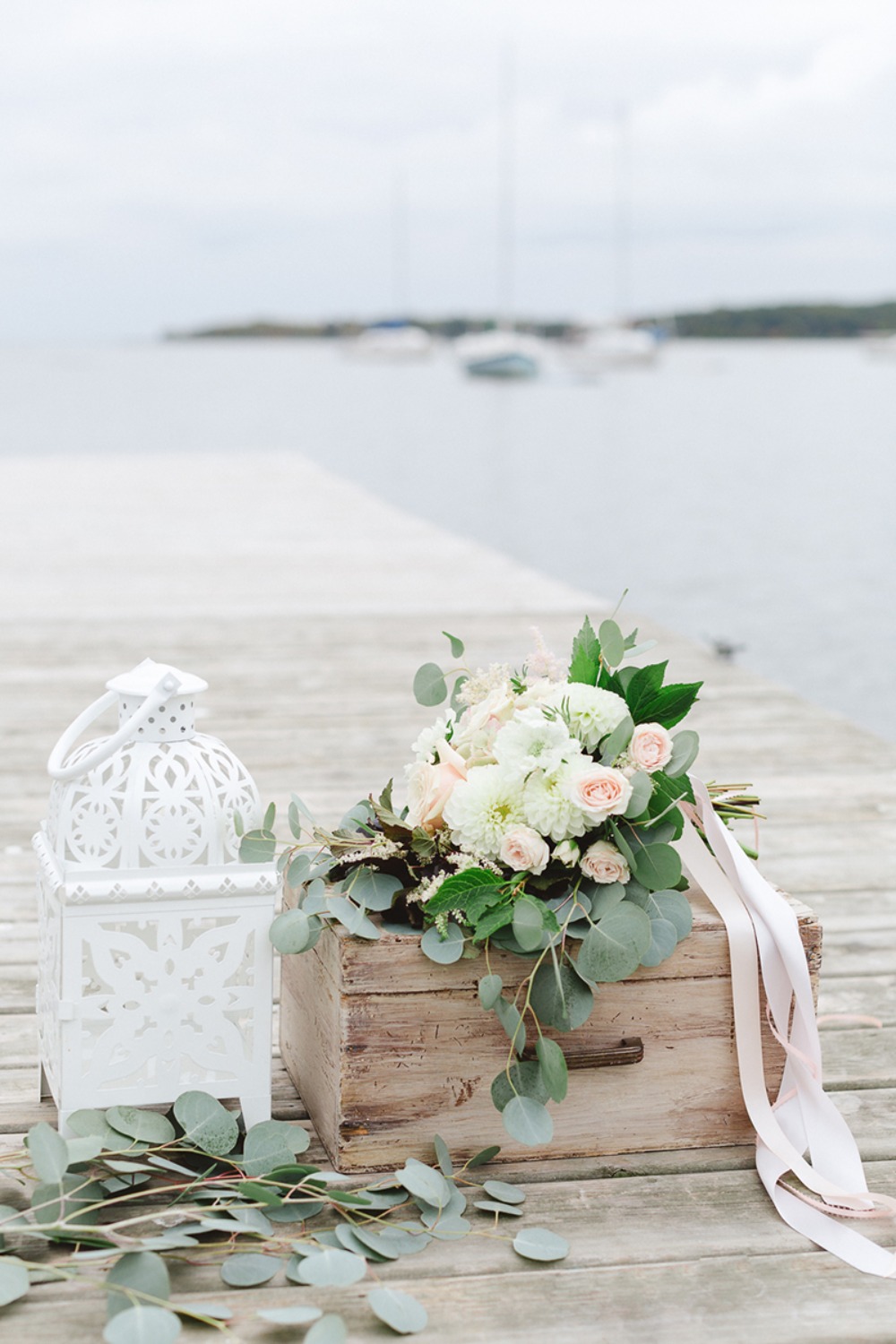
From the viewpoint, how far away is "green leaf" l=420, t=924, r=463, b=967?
1.68 metres

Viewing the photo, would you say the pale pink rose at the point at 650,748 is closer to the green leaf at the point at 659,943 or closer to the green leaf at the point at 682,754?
the green leaf at the point at 682,754

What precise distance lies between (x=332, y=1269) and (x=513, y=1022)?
1.02ft

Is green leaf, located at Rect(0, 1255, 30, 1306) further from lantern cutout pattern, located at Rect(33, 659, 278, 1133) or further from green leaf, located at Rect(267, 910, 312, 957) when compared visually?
green leaf, located at Rect(267, 910, 312, 957)

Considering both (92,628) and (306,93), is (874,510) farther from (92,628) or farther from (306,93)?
(306,93)

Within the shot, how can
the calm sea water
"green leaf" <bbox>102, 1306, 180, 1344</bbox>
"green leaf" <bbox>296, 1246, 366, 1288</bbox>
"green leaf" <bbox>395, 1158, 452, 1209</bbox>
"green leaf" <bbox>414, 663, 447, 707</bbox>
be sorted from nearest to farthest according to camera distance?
1. "green leaf" <bbox>102, 1306, 180, 1344</bbox>
2. "green leaf" <bbox>296, 1246, 366, 1288</bbox>
3. "green leaf" <bbox>395, 1158, 452, 1209</bbox>
4. "green leaf" <bbox>414, 663, 447, 707</bbox>
5. the calm sea water

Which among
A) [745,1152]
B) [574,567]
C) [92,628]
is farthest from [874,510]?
[745,1152]

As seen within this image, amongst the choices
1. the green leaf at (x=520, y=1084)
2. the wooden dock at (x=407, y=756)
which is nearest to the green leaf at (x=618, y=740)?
the green leaf at (x=520, y=1084)

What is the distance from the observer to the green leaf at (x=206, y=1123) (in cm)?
173

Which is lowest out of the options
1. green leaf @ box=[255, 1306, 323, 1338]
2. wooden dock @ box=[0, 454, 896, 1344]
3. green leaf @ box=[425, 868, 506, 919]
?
wooden dock @ box=[0, 454, 896, 1344]

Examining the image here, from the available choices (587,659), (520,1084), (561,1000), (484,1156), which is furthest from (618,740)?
(484,1156)

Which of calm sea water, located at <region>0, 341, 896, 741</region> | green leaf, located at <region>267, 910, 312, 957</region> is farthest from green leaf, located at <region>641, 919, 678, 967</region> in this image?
calm sea water, located at <region>0, 341, 896, 741</region>

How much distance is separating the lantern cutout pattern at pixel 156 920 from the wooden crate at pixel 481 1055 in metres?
0.10

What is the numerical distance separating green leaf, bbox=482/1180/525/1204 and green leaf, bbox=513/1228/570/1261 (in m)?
0.08

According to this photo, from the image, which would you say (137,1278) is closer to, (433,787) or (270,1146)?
(270,1146)
